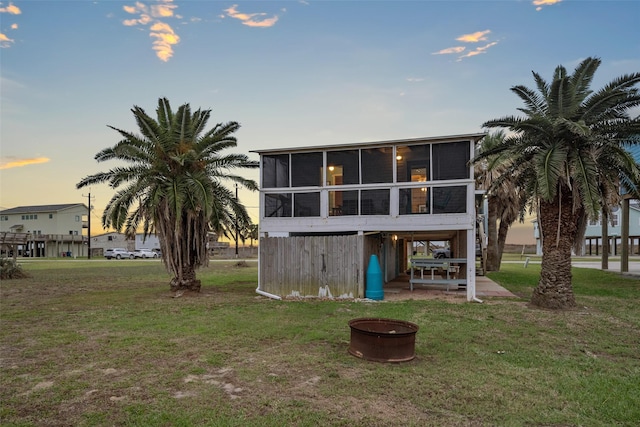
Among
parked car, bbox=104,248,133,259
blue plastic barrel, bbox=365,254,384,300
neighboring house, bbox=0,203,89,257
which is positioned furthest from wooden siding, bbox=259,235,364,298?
neighboring house, bbox=0,203,89,257

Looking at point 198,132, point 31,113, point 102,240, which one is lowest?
point 102,240

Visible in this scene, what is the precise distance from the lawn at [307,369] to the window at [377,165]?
176 inches

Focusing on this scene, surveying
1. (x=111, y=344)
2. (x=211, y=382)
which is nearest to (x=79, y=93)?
(x=111, y=344)

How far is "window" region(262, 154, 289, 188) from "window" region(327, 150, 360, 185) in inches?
61.9

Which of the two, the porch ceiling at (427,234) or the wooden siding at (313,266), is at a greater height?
the porch ceiling at (427,234)

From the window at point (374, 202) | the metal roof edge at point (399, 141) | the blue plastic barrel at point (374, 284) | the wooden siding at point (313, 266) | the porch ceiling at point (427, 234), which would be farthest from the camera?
the porch ceiling at point (427, 234)

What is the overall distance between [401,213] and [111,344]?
29.5 ft

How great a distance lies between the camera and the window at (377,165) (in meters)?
13.0

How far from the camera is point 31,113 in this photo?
18.3 metres

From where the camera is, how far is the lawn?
423 cm

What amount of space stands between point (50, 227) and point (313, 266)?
61.8m

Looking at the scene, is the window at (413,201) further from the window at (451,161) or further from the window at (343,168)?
the window at (343,168)

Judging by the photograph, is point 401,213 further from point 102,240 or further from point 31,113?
point 102,240

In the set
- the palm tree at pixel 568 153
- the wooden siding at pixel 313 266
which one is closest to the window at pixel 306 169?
the wooden siding at pixel 313 266
